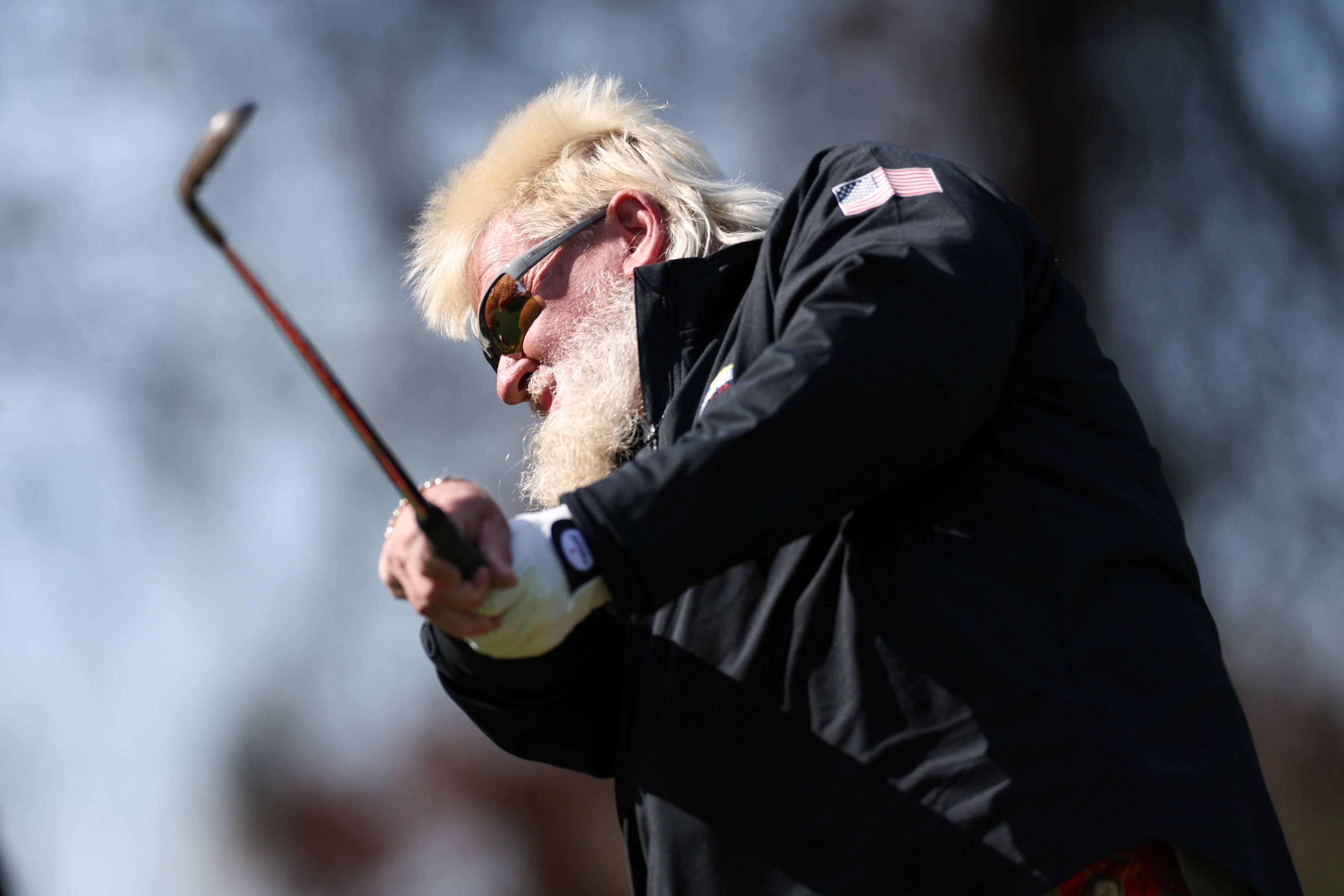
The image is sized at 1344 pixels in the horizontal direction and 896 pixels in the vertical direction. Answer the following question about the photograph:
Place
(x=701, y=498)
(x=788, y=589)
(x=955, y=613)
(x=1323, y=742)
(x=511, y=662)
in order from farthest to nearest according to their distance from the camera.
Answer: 1. (x=1323, y=742)
2. (x=511, y=662)
3. (x=788, y=589)
4. (x=955, y=613)
5. (x=701, y=498)

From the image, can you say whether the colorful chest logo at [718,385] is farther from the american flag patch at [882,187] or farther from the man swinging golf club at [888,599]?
the american flag patch at [882,187]

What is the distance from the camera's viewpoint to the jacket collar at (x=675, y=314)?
1389mm

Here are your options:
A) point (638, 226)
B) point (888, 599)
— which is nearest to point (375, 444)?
point (888, 599)

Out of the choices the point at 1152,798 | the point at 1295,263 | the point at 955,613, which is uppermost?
the point at 955,613

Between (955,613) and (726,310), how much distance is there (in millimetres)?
572

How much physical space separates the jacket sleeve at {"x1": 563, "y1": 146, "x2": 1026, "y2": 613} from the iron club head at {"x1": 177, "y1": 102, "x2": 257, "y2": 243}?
353 mm

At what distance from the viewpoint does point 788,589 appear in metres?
1.09

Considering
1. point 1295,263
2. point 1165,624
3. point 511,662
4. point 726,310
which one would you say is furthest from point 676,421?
point 1295,263

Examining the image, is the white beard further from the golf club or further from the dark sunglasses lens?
the golf club

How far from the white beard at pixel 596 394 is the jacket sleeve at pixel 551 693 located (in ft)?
1.39

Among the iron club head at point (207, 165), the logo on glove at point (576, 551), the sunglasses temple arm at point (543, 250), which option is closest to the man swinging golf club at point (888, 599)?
the logo on glove at point (576, 551)

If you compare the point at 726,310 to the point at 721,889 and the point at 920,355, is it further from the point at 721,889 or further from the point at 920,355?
the point at 721,889

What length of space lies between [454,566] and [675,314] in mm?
670

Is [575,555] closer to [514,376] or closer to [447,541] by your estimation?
[447,541]
